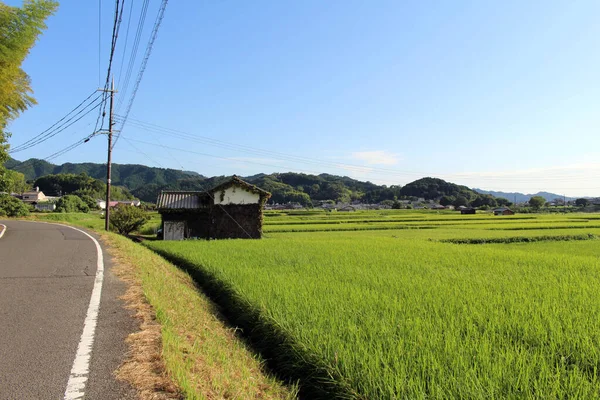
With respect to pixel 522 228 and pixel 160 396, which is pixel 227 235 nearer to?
pixel 160 396

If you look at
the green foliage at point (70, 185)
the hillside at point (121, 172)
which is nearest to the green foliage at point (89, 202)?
the green foliage at point (70, 185)

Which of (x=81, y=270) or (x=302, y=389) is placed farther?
(x=81, y=270)

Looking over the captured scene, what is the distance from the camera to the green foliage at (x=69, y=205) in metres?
55.8

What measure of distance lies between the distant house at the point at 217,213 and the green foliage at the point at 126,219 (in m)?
5.58

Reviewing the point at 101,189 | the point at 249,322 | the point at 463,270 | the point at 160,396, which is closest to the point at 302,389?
the point at 160,396

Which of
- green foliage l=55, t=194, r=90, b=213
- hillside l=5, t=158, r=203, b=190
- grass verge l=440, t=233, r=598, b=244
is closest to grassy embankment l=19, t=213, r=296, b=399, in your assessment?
grass verge l=440, t=233, r=598, b=244

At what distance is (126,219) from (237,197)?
32.8 feet

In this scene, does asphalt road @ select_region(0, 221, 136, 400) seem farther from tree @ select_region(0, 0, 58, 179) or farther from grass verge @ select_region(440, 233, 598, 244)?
grass verge @ select_region(440, 233, 598, 244)

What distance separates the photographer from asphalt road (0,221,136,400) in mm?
2717

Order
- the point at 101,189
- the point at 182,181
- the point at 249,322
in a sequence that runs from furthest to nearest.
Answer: the point at 101,189 < the point at 182,181 < the point at 249,322

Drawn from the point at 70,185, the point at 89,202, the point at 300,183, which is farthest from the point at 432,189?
the point at 70,185

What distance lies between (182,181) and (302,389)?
8158cm

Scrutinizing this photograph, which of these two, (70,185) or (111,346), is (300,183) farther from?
(111,346)

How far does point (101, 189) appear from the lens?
10000cm
